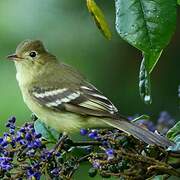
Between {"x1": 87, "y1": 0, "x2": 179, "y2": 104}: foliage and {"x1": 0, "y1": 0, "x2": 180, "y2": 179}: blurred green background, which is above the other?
{"x1": 87, "y1": 0, "x2": 179, "y2": 104}: foliage

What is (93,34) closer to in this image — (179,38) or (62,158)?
(179,38)

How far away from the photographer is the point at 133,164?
292cm

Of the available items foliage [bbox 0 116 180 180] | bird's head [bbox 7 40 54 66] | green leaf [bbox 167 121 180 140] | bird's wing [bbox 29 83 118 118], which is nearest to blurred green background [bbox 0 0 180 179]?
bird's head [bbox 7 40 54 66]

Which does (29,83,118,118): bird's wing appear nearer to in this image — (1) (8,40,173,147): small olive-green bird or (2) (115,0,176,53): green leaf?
(1) (8,40,173,147): small olive-green bird

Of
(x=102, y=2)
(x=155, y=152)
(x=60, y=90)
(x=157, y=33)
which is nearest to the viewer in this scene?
(x=157, y=33)

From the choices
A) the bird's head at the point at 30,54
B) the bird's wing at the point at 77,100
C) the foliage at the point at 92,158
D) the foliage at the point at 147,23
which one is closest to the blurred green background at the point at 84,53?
the bird's head at the point at 30,54

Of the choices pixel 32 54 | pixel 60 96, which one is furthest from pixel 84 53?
pixel 60 96

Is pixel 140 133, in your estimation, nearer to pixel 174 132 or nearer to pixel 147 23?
pixel 174 132

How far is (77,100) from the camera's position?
13.9 feet

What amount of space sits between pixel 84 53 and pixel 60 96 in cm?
212

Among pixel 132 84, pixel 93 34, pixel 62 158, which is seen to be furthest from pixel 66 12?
pixel 62 158

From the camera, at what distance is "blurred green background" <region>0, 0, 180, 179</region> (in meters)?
6.20

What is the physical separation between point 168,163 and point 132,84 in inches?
133

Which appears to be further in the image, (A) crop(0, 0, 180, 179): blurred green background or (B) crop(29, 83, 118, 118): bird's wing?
(A) crop(0, 0, 180, 179): blurred green background
